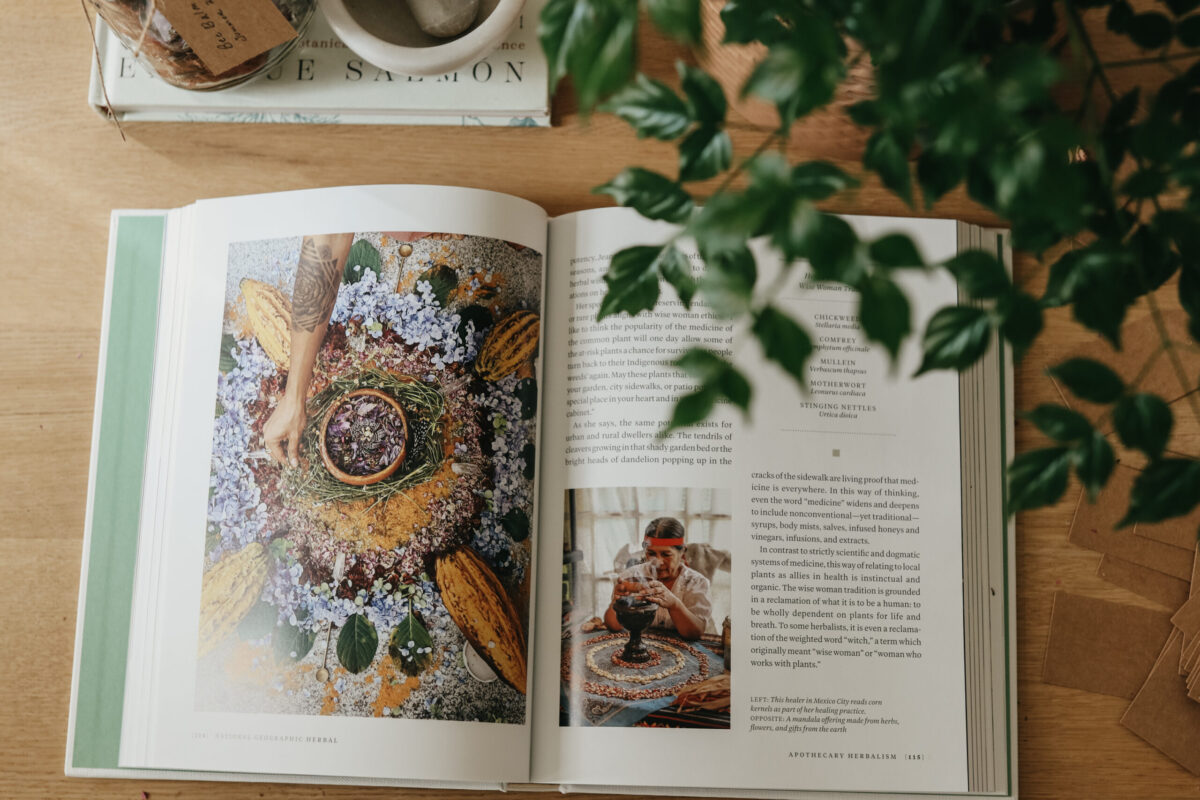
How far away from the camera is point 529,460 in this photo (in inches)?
25.4

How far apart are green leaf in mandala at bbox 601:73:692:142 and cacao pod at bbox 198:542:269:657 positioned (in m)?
0.44

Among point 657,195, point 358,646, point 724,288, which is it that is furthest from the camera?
point 358,646

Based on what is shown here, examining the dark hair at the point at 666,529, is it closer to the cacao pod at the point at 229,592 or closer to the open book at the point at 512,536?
the open book at the point at 512,536

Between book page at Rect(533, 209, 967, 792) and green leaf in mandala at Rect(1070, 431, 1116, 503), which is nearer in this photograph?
green leaf in mandala at Rect(1070, 431, 1116, 503)

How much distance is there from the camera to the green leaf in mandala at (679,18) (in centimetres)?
23

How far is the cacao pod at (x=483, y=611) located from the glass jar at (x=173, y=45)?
38cm

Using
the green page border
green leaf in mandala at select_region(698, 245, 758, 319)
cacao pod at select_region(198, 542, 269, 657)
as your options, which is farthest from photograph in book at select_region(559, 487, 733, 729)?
green leaf in mandala at select_region(698, 245, 758, 319)

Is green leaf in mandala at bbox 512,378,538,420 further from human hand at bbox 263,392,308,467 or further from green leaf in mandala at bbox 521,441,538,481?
human hand at bbox 263,392,308,467

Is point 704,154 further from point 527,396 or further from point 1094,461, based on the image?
point 527,396

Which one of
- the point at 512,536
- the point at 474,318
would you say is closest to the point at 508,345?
the point at 474,318

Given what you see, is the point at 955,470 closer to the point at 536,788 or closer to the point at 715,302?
the point at 536,788

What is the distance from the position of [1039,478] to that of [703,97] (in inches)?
6.4

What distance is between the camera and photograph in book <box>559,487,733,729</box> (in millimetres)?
623

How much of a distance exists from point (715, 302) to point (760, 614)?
0.45 metres
